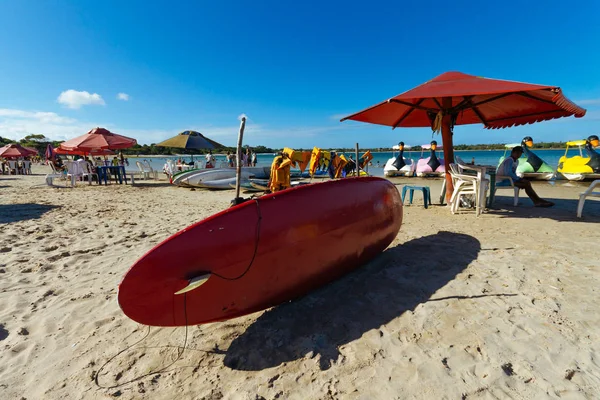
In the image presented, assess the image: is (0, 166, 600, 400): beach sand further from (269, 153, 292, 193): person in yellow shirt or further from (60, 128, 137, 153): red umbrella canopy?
(60, 128, 137, 153): red umbrella canopy

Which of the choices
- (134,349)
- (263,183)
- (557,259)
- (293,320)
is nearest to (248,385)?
(293,320)

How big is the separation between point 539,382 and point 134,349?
2565 mm

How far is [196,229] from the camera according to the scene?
6.16ft

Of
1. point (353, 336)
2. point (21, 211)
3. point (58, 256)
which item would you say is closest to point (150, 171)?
point (21, 211)

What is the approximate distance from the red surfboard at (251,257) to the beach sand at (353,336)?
269 millimetres

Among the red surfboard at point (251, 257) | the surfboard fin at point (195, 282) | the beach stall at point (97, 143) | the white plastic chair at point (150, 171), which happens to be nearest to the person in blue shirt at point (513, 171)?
the red surfboard at point (251, 257)

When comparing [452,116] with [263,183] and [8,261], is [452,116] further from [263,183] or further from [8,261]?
[8,261]

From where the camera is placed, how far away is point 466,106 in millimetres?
5746

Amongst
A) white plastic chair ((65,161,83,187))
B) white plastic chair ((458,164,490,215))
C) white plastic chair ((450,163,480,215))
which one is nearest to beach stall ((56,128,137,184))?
white plastic chair ((65,161,83,187))

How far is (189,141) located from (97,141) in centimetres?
342

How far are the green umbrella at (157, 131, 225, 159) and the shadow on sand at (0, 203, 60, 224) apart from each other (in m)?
5.93

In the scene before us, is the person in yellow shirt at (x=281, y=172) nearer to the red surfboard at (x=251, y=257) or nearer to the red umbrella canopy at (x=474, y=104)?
the red umbrella canopy at (x=474, y=104)

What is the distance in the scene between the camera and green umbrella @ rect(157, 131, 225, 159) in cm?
1240

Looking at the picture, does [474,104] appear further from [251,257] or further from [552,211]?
[251,257]
